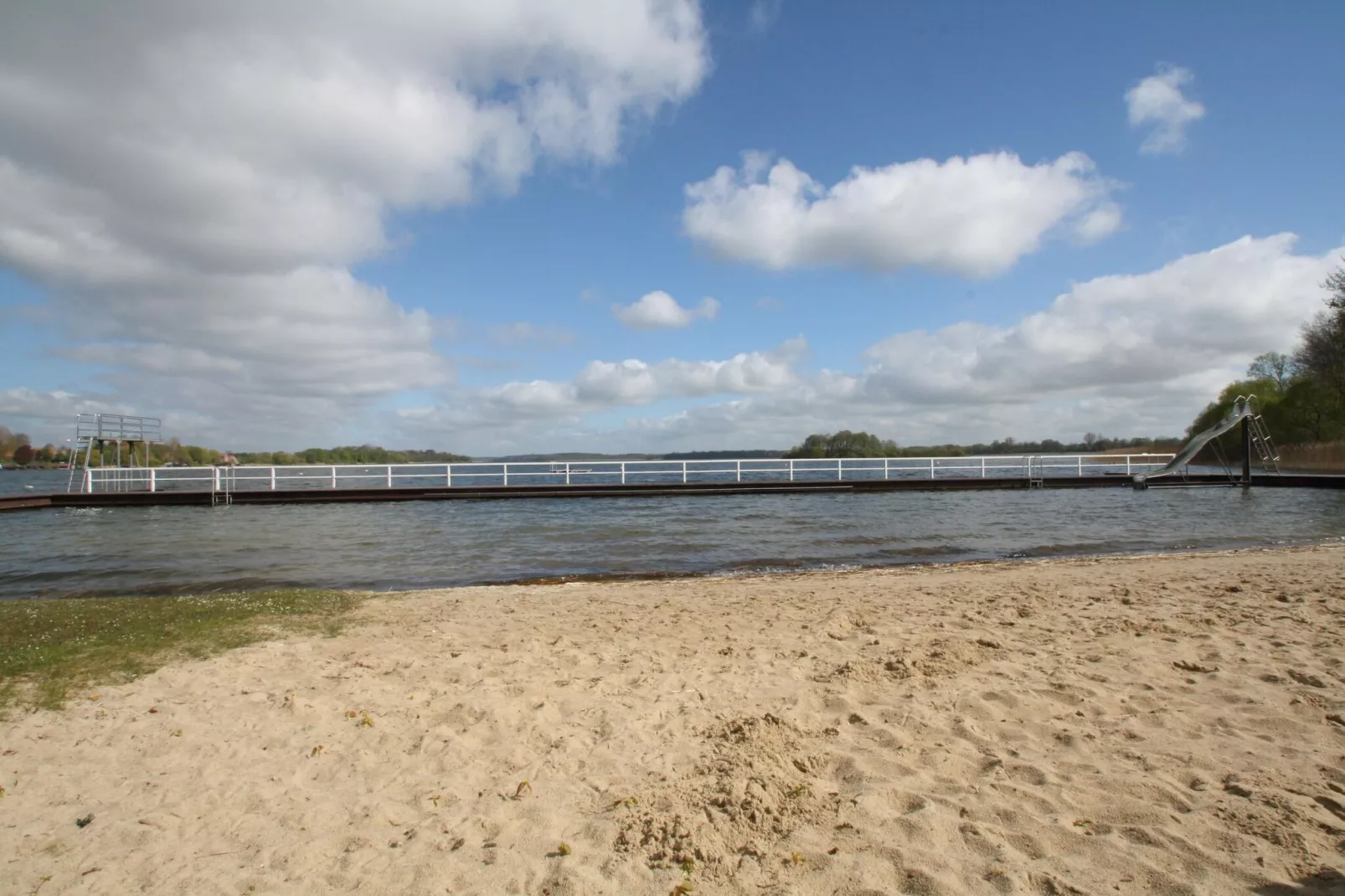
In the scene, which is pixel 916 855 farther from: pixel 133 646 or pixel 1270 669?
pixel 133 646

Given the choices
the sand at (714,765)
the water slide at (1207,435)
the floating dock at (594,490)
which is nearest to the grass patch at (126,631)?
the sand at (714,765)

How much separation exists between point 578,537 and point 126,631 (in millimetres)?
10744

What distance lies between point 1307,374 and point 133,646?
60559 millimetres

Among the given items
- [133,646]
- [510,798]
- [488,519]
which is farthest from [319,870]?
[488,519]

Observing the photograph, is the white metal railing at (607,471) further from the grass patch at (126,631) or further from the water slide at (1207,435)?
the grass patch at (126,631)

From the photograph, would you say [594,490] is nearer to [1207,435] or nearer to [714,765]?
[1207,435]

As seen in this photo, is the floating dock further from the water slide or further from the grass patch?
the grass patch

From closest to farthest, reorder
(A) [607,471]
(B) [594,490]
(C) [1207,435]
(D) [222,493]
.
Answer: (D) [222,493] < (C) [1207,435] < (B) [594,490] < (A) [607,471]

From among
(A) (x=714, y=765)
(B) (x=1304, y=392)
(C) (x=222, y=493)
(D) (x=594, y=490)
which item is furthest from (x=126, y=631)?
(B) (x=1304, y=392)

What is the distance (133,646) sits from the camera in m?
5.86

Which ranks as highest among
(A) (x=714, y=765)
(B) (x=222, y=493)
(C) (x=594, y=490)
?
(B) (x=222, y=493)

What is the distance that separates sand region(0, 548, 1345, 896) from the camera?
2807mm

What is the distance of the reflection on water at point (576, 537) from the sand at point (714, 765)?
20.6ft

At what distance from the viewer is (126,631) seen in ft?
21.3
